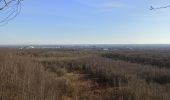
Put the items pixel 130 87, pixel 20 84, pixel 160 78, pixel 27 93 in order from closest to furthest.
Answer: pixel 27 93 → pixel 20 84 → pixel 130 87 → pixel 160 78

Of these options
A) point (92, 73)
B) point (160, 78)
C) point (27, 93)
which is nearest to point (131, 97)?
point (27, 93)

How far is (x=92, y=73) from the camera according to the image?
25094 mm

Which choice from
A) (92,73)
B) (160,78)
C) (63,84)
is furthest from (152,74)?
(63,84)

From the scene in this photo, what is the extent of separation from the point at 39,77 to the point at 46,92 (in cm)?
283

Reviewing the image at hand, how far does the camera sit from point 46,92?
9070 mm

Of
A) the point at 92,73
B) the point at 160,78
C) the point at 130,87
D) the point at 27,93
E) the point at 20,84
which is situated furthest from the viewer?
the point at 92,73

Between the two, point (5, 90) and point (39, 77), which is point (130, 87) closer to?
point (39, 77)

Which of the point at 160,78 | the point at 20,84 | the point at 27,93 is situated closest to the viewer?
the point at 27,93

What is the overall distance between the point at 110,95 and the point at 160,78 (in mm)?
8136

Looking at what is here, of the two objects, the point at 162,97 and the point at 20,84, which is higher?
the point at 20,84

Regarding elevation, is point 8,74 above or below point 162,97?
above

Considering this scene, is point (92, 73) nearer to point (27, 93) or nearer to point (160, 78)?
point (160, 78)

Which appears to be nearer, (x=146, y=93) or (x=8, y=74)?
(x=8, y=74)

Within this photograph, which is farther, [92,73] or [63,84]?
[92,73]
